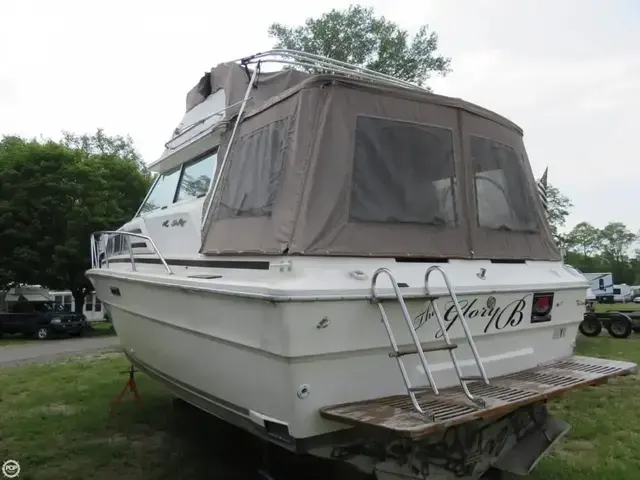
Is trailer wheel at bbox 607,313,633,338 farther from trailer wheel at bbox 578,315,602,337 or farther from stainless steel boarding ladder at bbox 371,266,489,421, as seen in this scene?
stainless steel boarding ladder at bbox 371,266,489,421

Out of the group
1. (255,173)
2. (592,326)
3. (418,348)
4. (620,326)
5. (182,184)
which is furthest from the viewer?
(592,326)

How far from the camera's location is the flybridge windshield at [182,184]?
481cm

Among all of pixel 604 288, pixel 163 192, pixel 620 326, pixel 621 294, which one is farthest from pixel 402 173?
pixel 621 294

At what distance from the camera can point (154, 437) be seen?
5453 mm

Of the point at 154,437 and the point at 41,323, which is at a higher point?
the point at 154,437

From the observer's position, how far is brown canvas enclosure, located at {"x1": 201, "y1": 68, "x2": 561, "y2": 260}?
11.2ft

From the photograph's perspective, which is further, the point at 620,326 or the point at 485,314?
the point at 620,326

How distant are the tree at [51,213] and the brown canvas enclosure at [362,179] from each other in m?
18.8

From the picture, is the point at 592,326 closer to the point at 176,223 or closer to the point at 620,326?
the point at 620,326

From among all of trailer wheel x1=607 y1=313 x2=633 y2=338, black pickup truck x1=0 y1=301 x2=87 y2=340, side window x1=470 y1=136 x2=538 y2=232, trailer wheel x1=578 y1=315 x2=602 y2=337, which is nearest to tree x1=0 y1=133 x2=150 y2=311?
black pickup truck x1=0 y1=301 x2=87 y2=340

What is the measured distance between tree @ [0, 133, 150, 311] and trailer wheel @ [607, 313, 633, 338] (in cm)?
1681

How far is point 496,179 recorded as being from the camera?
4.29 metres

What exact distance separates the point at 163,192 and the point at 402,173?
116 inches

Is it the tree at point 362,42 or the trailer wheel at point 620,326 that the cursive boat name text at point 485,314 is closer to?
the trailer wheel at point 620,326
